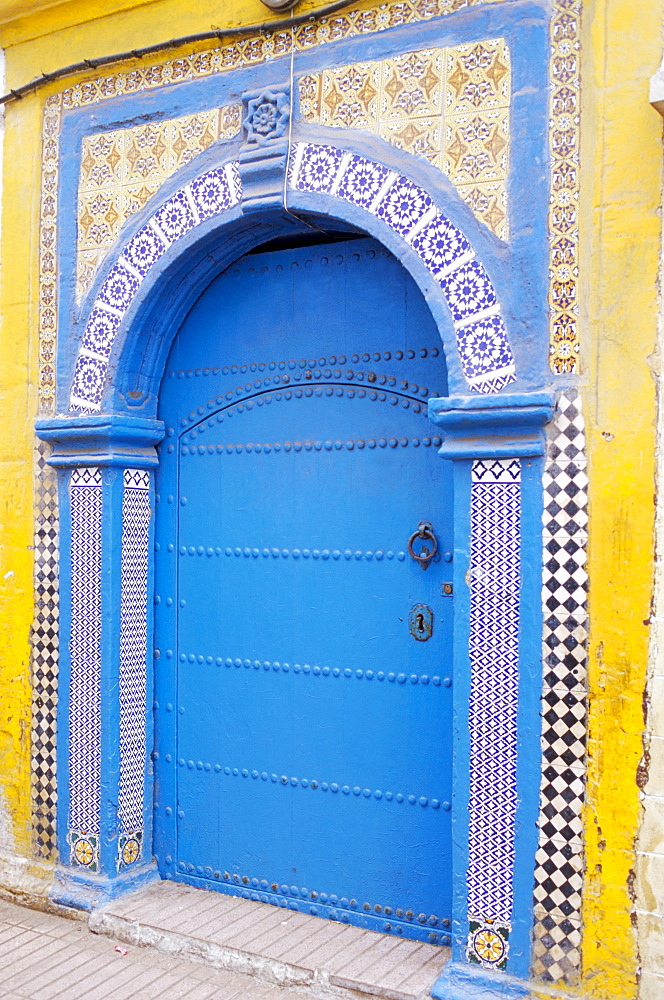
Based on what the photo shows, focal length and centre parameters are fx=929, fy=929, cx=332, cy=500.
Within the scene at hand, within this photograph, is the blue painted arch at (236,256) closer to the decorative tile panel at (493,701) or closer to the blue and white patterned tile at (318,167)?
the blue and white patterned tile at (318,167)

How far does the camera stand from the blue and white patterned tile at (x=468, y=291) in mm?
2959

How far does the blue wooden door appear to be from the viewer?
3312 millimetres

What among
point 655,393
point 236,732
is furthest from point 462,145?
point 236,732

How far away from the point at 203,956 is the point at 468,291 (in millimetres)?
2476

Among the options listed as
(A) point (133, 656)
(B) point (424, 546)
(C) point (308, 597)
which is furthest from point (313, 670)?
(A) point (133, 656)

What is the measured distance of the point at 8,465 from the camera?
401 centimetres

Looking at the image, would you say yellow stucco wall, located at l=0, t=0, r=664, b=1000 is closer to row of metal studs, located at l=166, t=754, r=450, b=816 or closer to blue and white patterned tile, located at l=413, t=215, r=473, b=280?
blue and white patterned tile, located at l=413, t=215, r=473, b=280

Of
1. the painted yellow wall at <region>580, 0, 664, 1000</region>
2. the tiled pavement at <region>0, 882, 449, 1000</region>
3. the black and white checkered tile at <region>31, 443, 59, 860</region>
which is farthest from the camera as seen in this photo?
the black and white checkered tile at <region>31, 443, 59, 860</region>

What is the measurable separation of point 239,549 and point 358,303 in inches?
41.9

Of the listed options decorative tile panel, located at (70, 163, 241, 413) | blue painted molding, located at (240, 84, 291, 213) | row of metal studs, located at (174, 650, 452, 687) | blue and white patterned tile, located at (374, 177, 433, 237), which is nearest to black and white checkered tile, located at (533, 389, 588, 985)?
row of metal studs, located at (174, 650, 452, 687)

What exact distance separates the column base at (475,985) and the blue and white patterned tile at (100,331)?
8.37ft

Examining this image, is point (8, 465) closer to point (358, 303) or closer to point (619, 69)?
point (358, 303)

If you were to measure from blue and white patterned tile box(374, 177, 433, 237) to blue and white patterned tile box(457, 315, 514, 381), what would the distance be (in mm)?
416

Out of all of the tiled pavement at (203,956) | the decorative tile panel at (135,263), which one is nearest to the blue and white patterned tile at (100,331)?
the decorative tile panel at (135,263)
